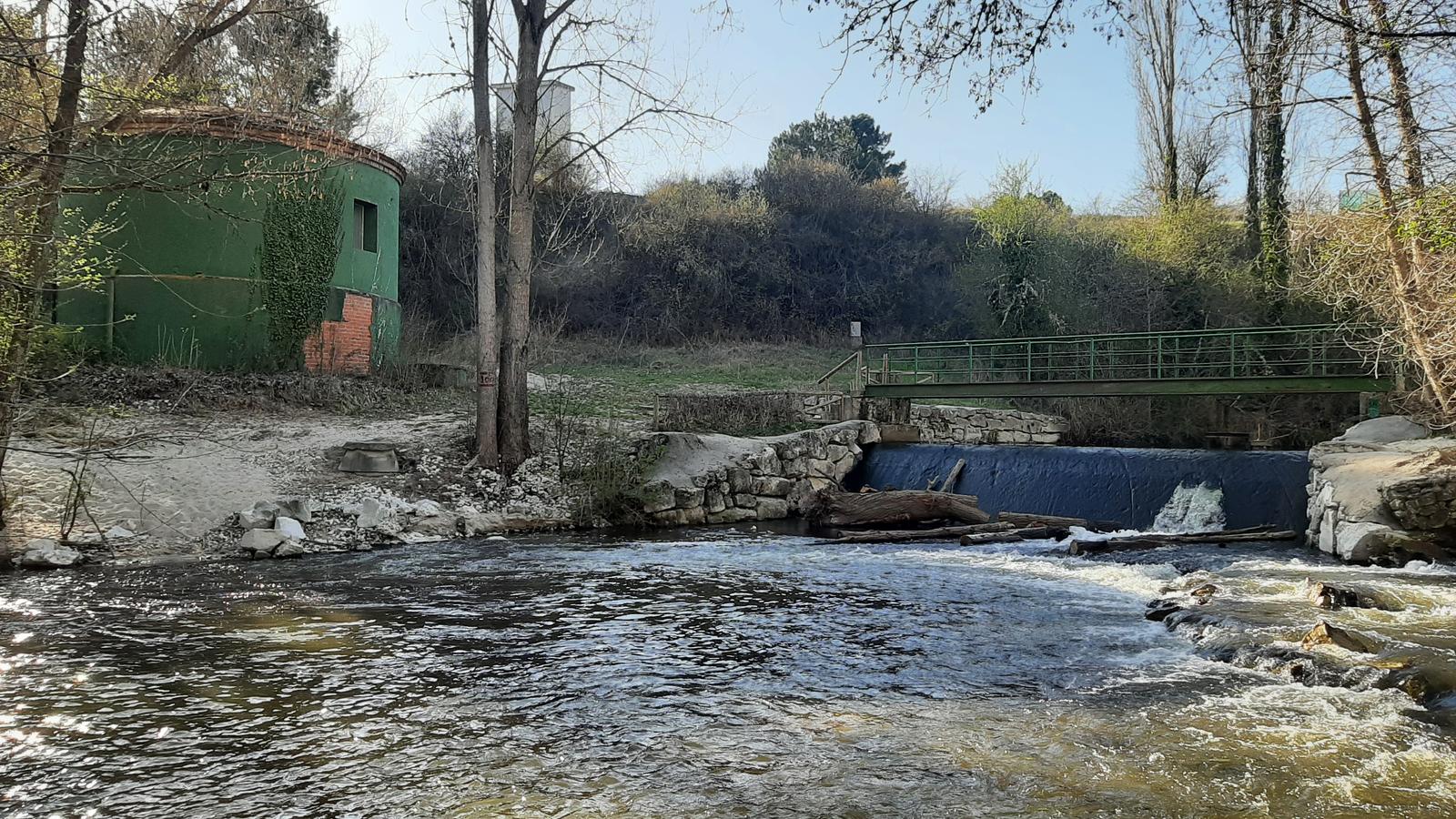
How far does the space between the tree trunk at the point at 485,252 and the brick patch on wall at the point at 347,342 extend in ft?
15.8

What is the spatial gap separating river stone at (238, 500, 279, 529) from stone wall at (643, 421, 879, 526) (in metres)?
4.74

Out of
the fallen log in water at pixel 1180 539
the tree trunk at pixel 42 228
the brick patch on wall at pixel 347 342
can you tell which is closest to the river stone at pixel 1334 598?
the fallen log in water at pixel 1180 539

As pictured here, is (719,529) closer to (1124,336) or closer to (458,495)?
(458,495)

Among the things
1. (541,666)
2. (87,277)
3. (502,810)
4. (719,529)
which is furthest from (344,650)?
(719,529)

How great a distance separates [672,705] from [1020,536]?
7.98 meters

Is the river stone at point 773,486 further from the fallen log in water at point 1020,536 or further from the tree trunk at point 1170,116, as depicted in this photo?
the tree trunk at point 1170,116

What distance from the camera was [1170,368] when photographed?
19047 mm

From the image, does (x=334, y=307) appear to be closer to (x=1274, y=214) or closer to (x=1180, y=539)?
(x=1180, y=539)

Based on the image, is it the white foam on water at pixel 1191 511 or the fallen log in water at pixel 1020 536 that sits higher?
the white foam on water at pixel 1191 511

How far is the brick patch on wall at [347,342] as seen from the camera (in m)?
17.8

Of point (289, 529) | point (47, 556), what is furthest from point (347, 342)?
point (47, 556)

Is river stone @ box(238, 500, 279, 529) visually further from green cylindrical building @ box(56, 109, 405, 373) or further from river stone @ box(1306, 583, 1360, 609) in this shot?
river stone @ box(1306, 583, 1360, 609)

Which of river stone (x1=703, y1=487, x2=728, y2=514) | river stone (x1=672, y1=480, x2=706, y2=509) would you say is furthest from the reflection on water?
river stone (x1=703, y1=487, x2=728, y2=514)

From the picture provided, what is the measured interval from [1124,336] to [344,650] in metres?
14.9
